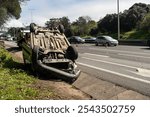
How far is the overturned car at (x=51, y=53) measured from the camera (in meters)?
14.0

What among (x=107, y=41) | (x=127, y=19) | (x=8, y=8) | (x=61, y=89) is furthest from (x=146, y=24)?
(x=61, y=89)

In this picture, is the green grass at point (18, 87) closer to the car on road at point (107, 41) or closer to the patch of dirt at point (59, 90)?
the patch of dirt at point (59, 90)

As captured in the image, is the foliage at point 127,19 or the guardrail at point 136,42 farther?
the foliage at point 127,19

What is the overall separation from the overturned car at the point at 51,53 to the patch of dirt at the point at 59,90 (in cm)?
34

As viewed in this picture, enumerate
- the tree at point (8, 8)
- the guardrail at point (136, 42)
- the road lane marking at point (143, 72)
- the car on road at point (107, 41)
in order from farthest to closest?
the car on road at point (107, 41)
the guardrail at point (136, 42)
the tree at point (8, 8)
the road lane marking at point (143, 72)

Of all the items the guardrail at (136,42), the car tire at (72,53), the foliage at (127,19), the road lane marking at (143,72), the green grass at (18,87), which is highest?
the foliage at (127,19)

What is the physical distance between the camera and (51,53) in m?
15.0

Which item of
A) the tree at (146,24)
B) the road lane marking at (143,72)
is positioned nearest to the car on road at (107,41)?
the tree at (146,24)

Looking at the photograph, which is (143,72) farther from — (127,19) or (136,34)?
(127,19)

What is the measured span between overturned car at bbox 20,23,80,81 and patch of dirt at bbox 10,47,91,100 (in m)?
0.34

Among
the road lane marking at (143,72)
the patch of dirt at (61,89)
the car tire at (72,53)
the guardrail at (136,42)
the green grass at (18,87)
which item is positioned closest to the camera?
the green grass at (18,87)

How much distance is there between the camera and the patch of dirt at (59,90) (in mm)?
11139

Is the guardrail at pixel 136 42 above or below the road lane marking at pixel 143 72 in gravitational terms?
below

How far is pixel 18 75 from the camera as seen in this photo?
14102 mm
